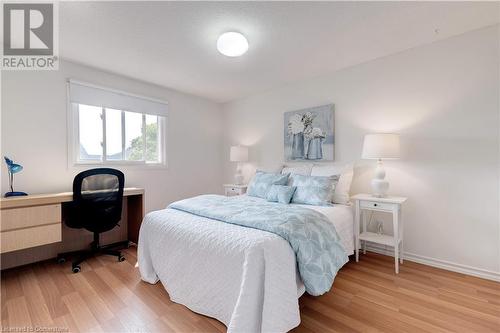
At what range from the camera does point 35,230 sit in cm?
222

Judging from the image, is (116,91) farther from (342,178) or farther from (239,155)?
(342,178)

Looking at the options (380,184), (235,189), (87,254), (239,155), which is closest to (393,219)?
(380,184)

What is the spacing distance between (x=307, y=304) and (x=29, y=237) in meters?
2.68

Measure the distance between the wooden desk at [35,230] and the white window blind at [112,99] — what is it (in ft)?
4.01

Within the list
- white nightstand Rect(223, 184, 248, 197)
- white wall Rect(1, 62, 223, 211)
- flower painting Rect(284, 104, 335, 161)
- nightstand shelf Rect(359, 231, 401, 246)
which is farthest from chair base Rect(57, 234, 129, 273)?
nightstand shelf Rect(359, 231, 401, 246)

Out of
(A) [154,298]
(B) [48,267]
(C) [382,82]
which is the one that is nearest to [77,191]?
(B) [48,267]

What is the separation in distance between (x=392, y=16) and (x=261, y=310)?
253 centimetres

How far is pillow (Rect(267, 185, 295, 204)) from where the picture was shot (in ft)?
8.25

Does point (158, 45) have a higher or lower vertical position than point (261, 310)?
higher

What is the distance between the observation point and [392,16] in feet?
6.34

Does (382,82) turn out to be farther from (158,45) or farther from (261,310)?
(261,310)

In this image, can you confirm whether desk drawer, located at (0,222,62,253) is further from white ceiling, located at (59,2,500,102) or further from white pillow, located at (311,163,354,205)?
white pillow, located at (311,163,354,205)

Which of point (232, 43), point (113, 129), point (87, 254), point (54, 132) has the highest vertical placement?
point (232, 43)

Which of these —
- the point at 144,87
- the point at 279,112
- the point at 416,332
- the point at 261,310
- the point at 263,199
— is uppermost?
the point at 144,87
